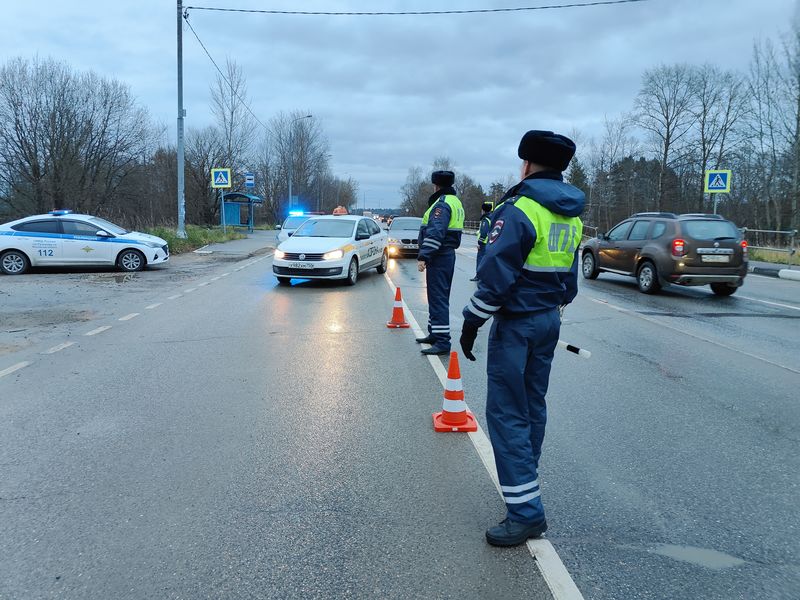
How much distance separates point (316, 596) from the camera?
97.0 inches

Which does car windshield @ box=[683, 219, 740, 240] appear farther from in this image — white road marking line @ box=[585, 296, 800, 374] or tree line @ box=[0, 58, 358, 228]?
tree line @ box=[0, 58, 358, 228]

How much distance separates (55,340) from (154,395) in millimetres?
3161

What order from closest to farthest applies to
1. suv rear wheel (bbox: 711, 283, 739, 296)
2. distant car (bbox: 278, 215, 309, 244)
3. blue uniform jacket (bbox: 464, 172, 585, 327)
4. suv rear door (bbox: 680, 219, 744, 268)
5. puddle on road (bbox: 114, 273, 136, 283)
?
blue uniform jacket (bbox: 464, 172, 585, 327) < suv rear door (bbox: 680, 219, 744, 268) < suv rear wheel (bbox: 711, 283, 739, 296) < puddle on road (bbox: 114, 273, 136, 283) < distant car (bbox: 278, 215, 309, 244)

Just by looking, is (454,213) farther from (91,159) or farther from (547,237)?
(91,159)

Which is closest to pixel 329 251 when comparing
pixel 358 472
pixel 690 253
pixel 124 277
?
pixel 124 277

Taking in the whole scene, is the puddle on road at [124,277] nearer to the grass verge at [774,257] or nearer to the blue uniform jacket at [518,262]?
the blue uniform jacket at [518,262]

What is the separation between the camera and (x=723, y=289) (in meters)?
12.5

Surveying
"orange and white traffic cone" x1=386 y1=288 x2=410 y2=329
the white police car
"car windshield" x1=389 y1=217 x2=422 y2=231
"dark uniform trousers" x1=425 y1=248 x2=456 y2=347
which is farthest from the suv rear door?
the white police car

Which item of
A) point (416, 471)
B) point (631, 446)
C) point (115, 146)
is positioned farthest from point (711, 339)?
point (115, 146)

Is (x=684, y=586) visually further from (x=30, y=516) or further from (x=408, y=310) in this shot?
(x=408, y=310)

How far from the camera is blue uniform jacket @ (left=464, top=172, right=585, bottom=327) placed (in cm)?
274

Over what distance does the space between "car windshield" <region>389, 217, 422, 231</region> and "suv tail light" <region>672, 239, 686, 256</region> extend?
37.6 ft

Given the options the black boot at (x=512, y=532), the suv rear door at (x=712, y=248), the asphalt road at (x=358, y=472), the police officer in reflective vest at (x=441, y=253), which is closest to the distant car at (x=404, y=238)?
the suv rear door at (x=712, y=248)

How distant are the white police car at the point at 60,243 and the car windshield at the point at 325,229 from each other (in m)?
4.61
